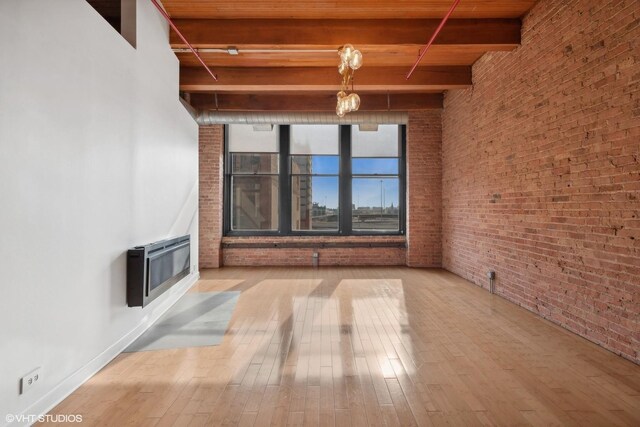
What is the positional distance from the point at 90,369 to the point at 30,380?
65cm

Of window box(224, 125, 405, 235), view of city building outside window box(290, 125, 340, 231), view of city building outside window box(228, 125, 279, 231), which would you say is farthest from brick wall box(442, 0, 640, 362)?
view of city building outside window box(228, 125, 279, 231)

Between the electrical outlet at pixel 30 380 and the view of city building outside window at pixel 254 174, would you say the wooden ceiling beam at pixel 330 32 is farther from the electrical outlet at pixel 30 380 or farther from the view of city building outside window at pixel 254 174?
the electrical outlet at pixel 30 380

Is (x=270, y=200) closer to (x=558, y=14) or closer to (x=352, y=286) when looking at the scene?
(x=352, y=286)

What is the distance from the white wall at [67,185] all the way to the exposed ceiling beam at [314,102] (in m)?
3.07

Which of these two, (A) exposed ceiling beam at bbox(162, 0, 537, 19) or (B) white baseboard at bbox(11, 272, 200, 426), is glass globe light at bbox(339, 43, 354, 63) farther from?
(B) white baseboard at bbox(11, 272, 200, 426)

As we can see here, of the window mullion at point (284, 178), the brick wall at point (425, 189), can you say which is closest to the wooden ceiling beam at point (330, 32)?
the brick wall at point (425, 189)

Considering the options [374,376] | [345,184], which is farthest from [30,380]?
[345,184]

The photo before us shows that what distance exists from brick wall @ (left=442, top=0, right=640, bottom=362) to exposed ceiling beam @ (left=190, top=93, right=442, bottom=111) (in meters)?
1.70

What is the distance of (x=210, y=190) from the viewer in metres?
7.43

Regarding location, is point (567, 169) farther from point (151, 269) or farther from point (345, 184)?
point (345, 184)

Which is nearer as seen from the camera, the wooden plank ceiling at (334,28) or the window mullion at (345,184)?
the wooden plank ceiling at (334,28)

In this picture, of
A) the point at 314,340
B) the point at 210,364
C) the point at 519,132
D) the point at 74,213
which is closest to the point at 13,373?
the point at 74,213

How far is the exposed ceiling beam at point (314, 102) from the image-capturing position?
6988 millimetres

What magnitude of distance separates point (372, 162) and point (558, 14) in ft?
14.8
